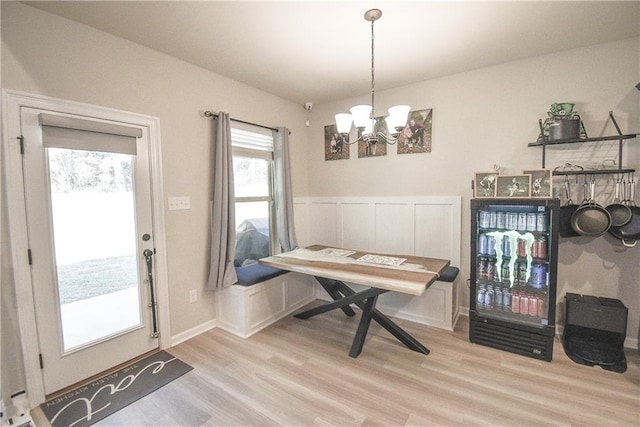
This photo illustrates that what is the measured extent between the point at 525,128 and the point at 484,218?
0.97m

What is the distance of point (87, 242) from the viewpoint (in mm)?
2166

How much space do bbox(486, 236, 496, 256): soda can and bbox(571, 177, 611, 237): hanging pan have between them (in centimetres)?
64

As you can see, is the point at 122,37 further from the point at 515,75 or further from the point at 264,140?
the point at 515,75

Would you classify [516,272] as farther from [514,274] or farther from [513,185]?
[513,185]

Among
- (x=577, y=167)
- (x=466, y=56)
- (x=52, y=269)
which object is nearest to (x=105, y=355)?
(x=52, y=269)

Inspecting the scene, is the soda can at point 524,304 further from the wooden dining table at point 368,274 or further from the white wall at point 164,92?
the white wall at point 164,92

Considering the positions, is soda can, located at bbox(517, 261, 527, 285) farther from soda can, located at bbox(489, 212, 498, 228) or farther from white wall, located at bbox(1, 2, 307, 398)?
white wall, located at bbox(1, 2, 307, 398)

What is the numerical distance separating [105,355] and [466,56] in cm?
394

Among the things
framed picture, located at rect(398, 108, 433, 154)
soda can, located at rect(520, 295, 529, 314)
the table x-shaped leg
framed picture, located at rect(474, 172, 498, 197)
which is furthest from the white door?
soda can, located at rect(520, 295, 529, 314)

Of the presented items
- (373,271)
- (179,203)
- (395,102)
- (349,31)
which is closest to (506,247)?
(373,271)

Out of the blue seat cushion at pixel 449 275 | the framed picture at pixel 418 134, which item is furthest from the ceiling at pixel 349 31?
the blue seat cushion at pixel 449 275

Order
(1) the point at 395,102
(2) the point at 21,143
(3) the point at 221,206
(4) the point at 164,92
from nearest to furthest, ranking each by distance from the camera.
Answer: (2) the point at 21,143
(4) the point at 164,92
(3) the point at 221,206
(1) the point at 395,102

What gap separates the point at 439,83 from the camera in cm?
310

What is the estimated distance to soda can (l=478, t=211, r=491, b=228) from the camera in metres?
2.60
